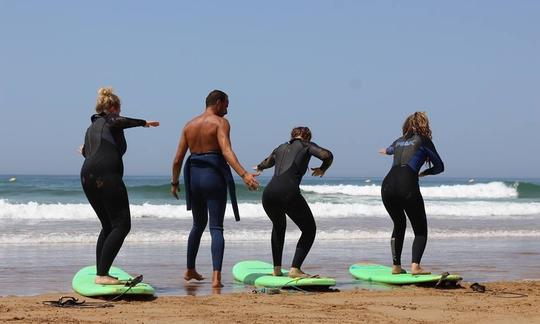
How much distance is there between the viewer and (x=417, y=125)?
29.2 ft

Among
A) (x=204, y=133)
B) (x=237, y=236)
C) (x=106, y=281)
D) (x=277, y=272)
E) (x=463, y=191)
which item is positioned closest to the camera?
(x=106, y=281)

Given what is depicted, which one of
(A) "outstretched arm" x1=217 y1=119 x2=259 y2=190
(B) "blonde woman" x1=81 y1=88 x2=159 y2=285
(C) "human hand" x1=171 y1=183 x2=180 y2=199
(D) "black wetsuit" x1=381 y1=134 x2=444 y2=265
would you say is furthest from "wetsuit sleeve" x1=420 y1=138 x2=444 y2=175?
(B) "blonde woman" x1=81 y1=88 x2=159 y2=285

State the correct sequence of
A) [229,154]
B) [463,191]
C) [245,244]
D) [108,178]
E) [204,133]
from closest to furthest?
[108,178] < [229,154] < [204,133] < [245,244] < [463,191]

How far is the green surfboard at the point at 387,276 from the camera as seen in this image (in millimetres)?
8666

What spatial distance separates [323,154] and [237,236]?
7.73 meters

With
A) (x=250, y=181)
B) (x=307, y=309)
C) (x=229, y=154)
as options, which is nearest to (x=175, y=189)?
(x=229, y=154)

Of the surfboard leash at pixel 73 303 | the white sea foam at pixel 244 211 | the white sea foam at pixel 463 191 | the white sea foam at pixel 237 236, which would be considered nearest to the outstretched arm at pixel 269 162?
the surfboard leash at pixel 73 303

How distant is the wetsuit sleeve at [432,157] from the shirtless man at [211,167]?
2.00 metres

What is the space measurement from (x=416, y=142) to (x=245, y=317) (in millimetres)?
3170

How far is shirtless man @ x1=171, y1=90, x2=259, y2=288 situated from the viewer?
27.6 feet

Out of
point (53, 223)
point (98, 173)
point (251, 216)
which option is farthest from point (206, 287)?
point (251, 216)

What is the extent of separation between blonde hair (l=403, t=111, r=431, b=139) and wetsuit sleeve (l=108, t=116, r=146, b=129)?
2.88m

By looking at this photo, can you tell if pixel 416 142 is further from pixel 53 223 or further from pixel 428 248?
pixel 53 223

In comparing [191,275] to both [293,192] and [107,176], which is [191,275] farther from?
[107,176]
